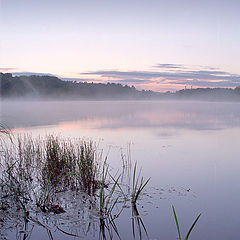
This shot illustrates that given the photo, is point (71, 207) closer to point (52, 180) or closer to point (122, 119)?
point (52, 180)

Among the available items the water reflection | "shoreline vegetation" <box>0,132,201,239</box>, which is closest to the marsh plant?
"shoreline vegetation" <box>0,132,201,239</box>

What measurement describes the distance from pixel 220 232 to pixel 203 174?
3.50 meters

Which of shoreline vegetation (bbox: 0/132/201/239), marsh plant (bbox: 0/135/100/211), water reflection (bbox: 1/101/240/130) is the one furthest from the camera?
water reflection (bbox: 1/101/240/130)

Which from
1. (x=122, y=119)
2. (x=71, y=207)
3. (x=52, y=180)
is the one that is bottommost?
(x=122, y=119)

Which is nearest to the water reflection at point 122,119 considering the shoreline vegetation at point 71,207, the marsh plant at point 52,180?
the marsh plant at point 52,180

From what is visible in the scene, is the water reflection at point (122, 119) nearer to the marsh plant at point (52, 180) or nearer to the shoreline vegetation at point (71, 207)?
the marsh plant at point (52, 180)

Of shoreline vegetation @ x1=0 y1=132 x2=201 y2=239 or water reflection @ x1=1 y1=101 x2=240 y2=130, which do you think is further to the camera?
water reflection @ x1=1 y1=101 x2=240 y2=130

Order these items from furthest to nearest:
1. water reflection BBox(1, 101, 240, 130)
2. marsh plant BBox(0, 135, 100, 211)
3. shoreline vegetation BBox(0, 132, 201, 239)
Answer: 1. water reflection BBox(1, 101, 240, 130)
2. marsh plant BBox(0, 135, 100, 211)
3. shoreline vegetation BBox(0, 132, 201, 239)

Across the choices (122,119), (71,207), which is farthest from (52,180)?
(122,119)

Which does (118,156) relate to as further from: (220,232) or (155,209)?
(220,232)

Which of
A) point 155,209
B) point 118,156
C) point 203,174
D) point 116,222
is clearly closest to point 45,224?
point 116,222

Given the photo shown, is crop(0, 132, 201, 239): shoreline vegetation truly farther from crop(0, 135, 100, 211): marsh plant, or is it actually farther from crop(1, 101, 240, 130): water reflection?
crop(1, 101, 240, 130): water reflection

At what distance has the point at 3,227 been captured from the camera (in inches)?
167

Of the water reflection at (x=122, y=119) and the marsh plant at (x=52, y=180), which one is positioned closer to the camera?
the marsh plant at (x=52, y=180)
